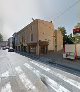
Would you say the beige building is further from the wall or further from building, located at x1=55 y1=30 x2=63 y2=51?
building, located at x1=55 y1=30 x2=63 y2=51

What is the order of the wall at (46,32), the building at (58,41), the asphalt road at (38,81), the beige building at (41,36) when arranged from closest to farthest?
the asphalt road at (38,81), the beige building at (41,36), the wall at (46,32), the building at (58,41)

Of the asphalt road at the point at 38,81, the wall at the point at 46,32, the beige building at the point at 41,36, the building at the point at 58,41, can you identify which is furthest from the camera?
the building at the point at 58,41

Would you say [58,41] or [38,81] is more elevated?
[58,41]

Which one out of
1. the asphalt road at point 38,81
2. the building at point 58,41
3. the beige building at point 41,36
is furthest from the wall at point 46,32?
the asphalt road at point 38,81

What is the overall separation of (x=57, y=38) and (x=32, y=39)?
1014 centimetres

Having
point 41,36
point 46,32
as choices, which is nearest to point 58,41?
point 46,32

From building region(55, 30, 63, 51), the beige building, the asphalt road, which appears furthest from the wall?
the asphalt road

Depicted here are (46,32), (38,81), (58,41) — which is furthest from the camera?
(58,41)

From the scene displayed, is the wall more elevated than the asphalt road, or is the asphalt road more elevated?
the wall

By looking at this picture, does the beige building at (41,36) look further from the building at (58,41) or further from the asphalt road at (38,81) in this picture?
the asphalt road at (38,81)

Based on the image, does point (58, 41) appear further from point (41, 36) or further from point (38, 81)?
point (38, 81)

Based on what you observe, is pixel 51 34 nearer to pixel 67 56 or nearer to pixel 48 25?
pixel 48 25

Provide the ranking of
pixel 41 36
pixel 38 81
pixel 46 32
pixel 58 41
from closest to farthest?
pixel 38 81 < pixel 41 36 < pixel 46 32 < pixel 58 41

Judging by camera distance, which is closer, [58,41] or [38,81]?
[38,81]
